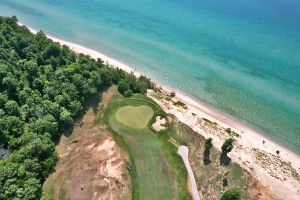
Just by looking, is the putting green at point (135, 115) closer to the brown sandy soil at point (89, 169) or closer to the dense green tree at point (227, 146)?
the brown sandy soil at point (89, 169)

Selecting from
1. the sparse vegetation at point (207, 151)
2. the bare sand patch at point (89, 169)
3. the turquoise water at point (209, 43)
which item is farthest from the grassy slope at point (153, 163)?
the turquoise water at point (209, 43)

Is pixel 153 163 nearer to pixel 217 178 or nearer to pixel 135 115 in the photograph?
pixel 217 178

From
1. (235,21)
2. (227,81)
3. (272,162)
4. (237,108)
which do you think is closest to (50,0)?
(235,21)

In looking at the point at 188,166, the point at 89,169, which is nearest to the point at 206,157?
the point at 188,166

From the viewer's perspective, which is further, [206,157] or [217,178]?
[206,157]

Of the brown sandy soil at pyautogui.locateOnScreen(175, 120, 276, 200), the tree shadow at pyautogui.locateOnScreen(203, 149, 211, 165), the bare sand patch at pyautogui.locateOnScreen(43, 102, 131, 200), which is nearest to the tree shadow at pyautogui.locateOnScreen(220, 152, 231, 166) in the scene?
the brown sandy soil at pyautogui.locateOnScreen(175, 120, 276, 200)

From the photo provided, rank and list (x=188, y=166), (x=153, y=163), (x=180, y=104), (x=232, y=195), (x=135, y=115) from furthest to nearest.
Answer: (x=180, y=104), (x=135, y=115), (x=188, y=166), (x=153, y=163), (x=232, y=195)

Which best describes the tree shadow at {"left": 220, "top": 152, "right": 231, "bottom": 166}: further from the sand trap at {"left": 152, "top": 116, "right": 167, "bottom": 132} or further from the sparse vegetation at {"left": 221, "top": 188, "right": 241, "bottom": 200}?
the sand trap at {"left": 152, "top": 116, "right": 167, "bottom": 132}
